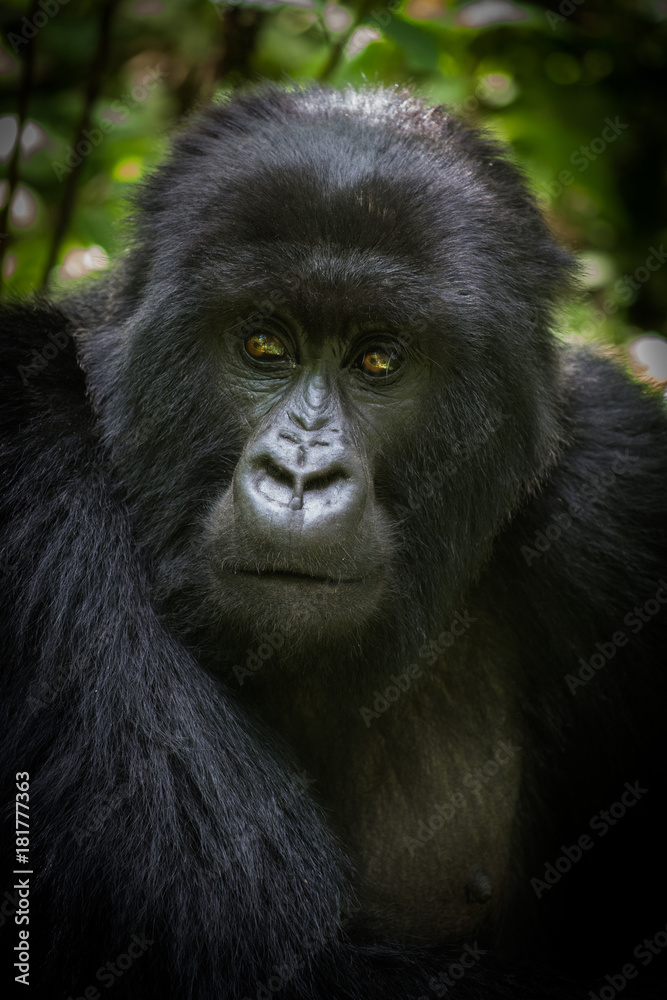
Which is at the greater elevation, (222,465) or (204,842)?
(222,465)

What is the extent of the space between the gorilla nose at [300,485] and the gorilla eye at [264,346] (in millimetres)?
395

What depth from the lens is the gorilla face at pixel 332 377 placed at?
312 cm

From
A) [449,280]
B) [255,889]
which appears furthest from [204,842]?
[449,280]

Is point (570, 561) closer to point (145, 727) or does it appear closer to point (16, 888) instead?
point (145, 727)

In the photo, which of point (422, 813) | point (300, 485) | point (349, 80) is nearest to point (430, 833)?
point (422, 813)

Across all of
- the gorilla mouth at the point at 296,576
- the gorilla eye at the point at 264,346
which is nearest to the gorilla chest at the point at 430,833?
the gorilla mouth at the point at 296,576

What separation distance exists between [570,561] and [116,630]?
5.72 feet

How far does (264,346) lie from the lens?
335cm

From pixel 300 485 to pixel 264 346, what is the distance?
0.64m

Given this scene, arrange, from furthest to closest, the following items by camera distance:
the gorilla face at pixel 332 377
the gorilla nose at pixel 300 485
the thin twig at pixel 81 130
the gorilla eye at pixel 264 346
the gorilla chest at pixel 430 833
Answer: the thin twig at pixel 81 130
the gorilla chest at pixel 430 833
the gorilla eye at pixel 264 346
the gorilla face at pixel 332 377
the gorilla nose at pixel 300 485

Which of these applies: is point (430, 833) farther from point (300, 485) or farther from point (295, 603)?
point (300, 485)

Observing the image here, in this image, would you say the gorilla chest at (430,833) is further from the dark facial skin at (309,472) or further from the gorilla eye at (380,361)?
the gorilla eye at (380,361)

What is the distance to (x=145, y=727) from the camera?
301 centimetres

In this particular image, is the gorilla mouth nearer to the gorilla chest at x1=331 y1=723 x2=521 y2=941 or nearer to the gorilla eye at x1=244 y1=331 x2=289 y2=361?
the gorilla eye at x1=244 y1=331 x2=289 y2=361
